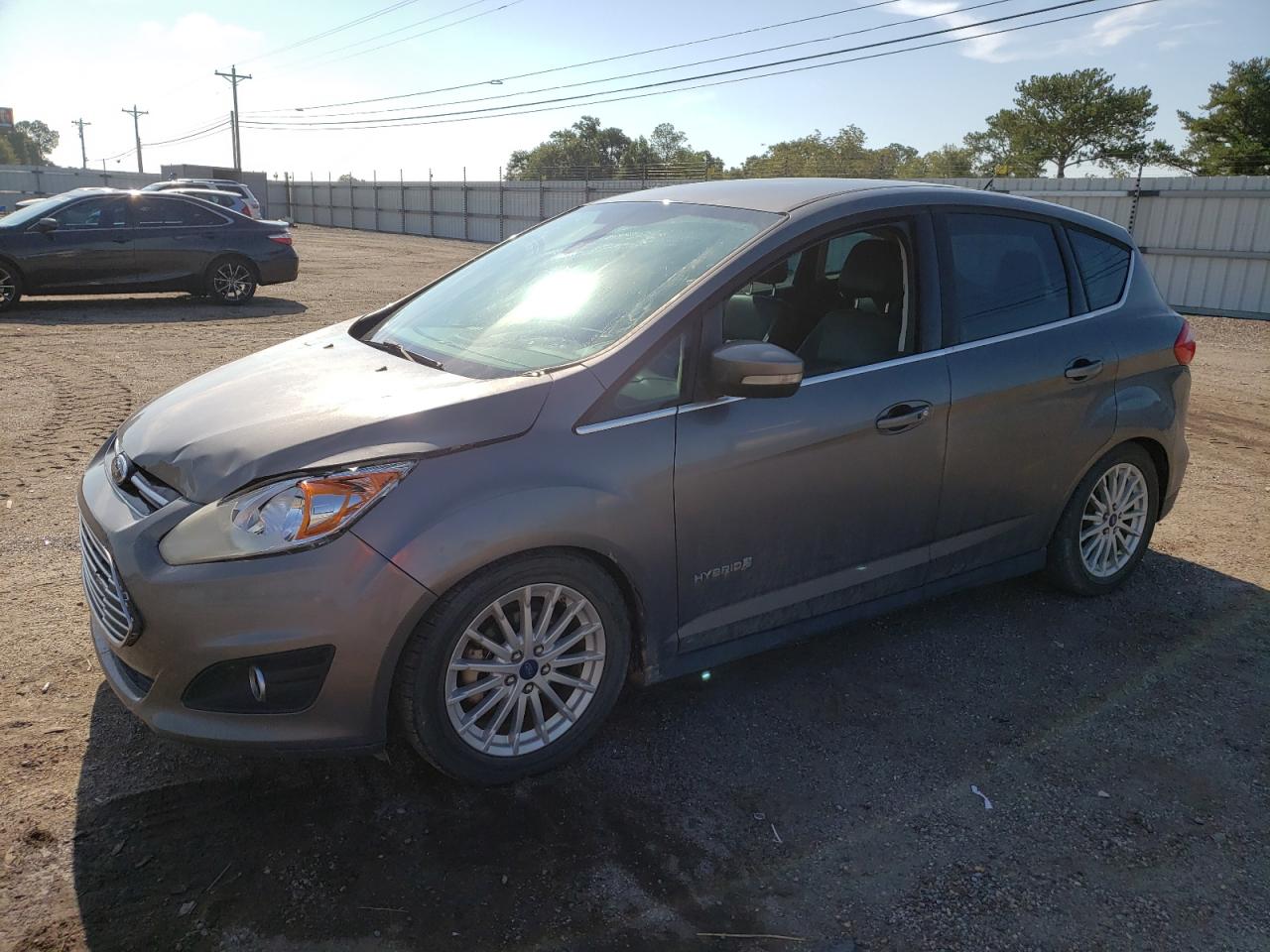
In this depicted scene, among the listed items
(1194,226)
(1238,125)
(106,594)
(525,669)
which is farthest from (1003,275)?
(1238,125)

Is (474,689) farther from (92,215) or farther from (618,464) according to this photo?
(92,215)

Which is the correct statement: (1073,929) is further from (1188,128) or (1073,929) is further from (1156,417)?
(1188,128)

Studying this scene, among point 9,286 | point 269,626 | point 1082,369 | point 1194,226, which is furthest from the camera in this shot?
point 1194,226

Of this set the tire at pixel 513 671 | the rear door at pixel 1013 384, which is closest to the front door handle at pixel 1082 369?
the rear door at pixel 1013 384

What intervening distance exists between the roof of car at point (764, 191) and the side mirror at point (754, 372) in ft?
2.51

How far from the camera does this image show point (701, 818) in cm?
280

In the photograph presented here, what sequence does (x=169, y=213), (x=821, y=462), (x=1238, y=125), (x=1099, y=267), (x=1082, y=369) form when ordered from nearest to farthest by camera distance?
(x=821, y=462) < (x=1082, y=369) < (x=1099, y=267) < (x=169, y=213) < (x=1238, y=125)

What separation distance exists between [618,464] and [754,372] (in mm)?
515

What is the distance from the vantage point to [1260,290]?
1736cm

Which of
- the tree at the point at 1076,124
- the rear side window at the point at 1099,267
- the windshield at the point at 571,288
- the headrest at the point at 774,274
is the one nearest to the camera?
the windshield at the point at 571,288

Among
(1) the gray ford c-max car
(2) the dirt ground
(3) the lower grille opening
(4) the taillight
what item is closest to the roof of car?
(1) the gray ford c-max car

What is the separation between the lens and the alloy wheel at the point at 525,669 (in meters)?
2.74

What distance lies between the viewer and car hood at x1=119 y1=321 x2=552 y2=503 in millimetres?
2605

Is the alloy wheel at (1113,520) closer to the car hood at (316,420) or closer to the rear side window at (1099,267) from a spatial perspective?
the rear side window at (1099,267)
